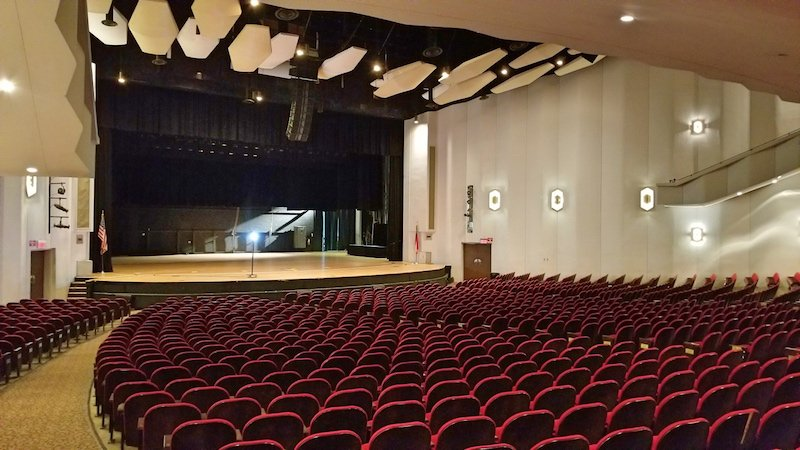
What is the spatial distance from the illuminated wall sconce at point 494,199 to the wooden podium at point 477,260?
162cm

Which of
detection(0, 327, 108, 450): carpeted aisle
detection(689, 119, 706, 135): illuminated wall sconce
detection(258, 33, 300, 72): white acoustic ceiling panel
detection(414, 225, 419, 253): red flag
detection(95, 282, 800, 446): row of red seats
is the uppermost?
detection(258, 33, 300, 72): white acoustic ceiling panel

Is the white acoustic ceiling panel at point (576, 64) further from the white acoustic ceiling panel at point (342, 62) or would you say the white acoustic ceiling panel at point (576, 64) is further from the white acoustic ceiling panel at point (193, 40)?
the white acoustic ceiling panel at point (193, 40)

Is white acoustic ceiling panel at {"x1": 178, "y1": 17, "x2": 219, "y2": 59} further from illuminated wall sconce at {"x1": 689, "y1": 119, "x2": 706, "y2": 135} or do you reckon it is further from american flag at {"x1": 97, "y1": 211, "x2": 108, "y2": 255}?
illuminated wall sconce at {"x1": 689, "y1": 119, "x2": 706, "y2": 135}

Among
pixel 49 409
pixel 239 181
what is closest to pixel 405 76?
pixel 49 409

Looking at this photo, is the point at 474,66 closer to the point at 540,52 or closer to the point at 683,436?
the point at 540,52

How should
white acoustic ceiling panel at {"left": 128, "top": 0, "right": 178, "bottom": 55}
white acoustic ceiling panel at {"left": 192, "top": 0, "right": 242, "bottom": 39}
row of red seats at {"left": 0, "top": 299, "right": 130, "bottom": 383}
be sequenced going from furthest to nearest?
white acoustic ceiling panel at {"left": 128, "top": 0, "right": 178, "bottom": 55} → white acoustic ceiling panel at {"left": 192, "top": 0, "right": 242, "bottom": 39} → row of red seats at {"left": 0, "top": 299, "right": 130, "bottom": 383}

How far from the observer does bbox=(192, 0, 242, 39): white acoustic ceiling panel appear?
431 inches

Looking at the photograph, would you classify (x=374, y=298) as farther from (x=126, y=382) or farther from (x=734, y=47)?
(x=734, y=47)

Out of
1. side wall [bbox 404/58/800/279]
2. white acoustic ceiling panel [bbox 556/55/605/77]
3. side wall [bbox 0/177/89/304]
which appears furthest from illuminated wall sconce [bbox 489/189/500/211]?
side wall [bbox 0/177/89/304]

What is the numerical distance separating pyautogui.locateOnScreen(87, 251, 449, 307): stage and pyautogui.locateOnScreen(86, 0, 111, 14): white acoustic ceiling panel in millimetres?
8376

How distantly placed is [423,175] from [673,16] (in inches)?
777

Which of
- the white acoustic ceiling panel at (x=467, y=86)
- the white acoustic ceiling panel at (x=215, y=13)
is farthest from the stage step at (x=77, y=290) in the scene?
the white acoustic ceiling panel at (x=467, y=86)

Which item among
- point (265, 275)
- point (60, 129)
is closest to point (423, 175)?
point (265, 275)

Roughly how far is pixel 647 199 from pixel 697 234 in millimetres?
1889
